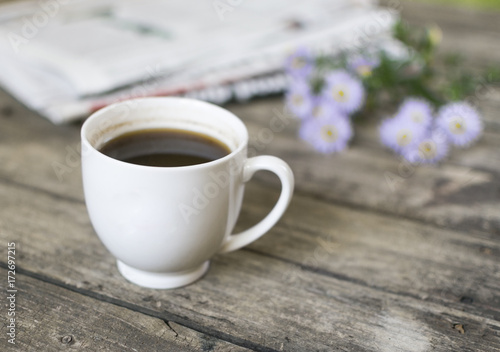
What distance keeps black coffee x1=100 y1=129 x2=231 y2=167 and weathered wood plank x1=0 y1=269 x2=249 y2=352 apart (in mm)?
165

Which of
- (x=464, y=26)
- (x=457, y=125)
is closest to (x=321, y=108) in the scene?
(x=457, y=125)

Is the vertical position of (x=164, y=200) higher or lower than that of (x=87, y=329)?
higher

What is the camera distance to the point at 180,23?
128 cm

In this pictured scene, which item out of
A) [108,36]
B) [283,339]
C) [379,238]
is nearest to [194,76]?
[108,36]

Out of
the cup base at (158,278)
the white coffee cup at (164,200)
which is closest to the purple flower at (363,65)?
Answer: the white coffee cup at (164,200)

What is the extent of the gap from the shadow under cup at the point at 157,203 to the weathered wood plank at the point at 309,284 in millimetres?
43

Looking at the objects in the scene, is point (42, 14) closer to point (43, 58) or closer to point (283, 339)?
point (43, 58)

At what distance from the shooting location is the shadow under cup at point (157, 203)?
552mm

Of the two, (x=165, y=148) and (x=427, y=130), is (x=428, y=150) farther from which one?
(x=165, y=148)

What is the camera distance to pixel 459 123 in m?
0.99

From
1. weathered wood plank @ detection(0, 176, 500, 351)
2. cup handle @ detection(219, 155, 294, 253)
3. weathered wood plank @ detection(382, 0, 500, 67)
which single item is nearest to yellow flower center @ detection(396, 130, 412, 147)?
weathered wood plank @ detection(0, 176, 500, 351)

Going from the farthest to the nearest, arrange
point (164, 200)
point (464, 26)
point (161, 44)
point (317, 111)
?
point (464, 26) → point (161, 44) → point (317, 111) → point (164, 200)

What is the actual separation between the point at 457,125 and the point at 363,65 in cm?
21

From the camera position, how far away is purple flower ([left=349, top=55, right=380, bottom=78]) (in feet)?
3.48
